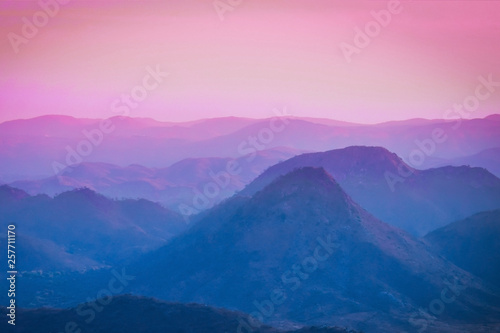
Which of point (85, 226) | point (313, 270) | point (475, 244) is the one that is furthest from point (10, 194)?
point (475, 244)

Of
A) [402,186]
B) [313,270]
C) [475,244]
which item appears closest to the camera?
[313,270]

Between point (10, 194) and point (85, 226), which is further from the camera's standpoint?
Answer: point (10, 194)

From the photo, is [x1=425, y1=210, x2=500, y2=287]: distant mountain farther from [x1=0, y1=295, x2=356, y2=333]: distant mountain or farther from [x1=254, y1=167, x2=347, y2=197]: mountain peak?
[x1=0, y1=295, x2=356, y2=333]: distant mountain

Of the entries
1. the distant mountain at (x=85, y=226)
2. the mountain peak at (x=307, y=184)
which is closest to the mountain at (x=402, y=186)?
the distant mountain at (x=85, y=226)

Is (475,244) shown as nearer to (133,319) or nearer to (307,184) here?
(307,184)

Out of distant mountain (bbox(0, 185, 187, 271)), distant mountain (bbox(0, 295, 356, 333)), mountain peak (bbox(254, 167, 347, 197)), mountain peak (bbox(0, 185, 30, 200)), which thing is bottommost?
distant mountain (bbox(0, 295, 356, 333))

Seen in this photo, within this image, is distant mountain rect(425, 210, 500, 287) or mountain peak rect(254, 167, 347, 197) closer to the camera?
distant mountain rect(425, 210, 500, 287)

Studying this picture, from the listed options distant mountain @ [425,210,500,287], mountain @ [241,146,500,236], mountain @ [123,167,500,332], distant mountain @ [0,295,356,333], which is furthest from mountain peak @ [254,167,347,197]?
distant mountain @ [0,295,356,333]
